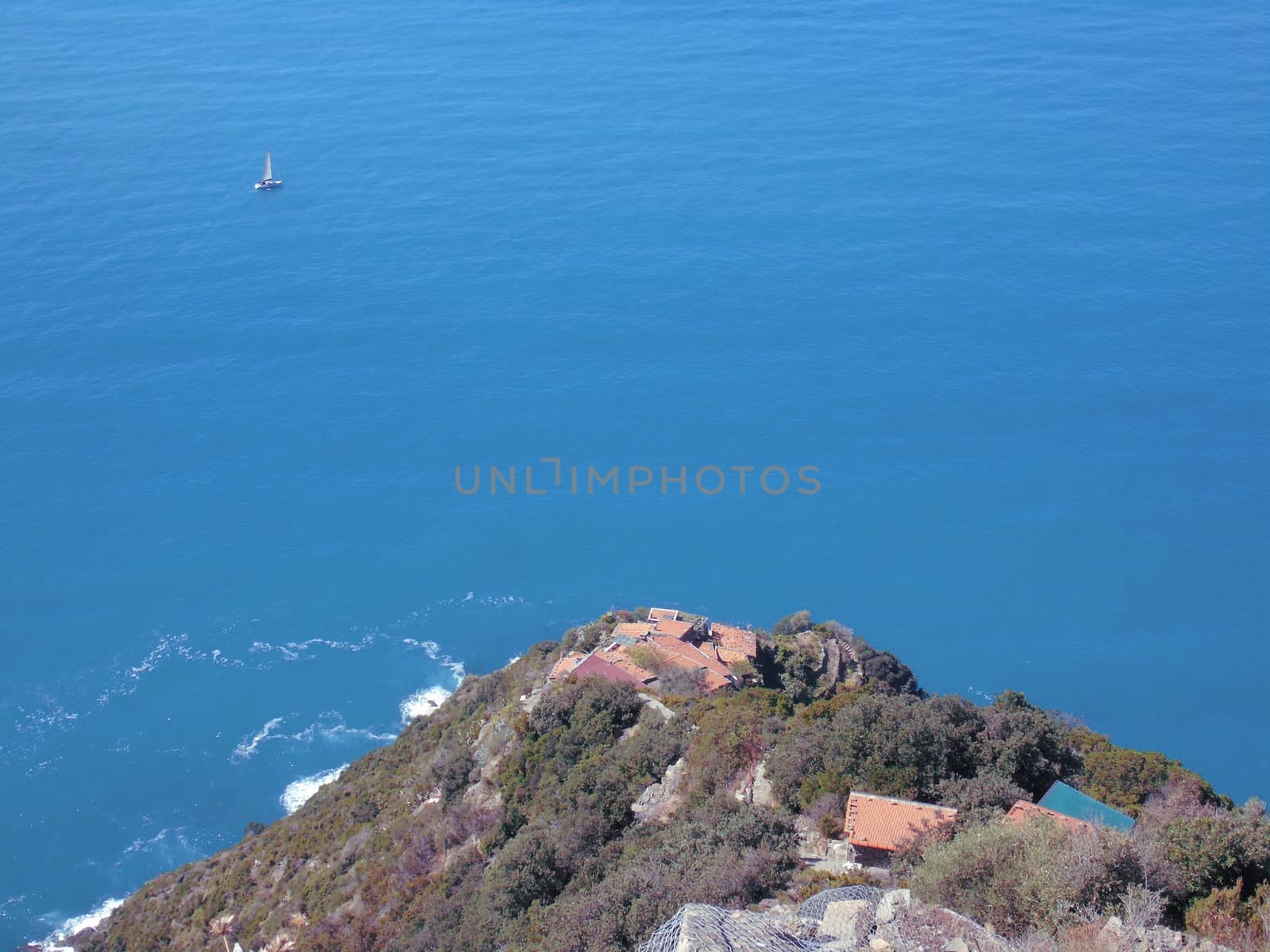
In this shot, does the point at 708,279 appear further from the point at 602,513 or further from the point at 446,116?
the point at 446,116

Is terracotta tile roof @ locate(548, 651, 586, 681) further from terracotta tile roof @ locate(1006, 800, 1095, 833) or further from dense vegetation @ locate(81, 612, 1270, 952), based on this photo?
terracotta tile roof @ locate(1006, 800, 1095, 833)

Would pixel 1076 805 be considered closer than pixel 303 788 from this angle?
Yes

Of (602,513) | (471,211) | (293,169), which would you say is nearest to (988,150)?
(471,211)

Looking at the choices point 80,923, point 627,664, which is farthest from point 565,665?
point 80,923

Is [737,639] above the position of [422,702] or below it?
above

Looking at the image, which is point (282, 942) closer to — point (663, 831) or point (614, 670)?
point (663, 831)

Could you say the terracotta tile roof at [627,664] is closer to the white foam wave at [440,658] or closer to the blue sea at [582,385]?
the white foam wave at [440,658]

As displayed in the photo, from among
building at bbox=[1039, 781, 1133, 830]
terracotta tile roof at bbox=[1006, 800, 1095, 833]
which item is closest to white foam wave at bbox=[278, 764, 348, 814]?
building at bbox=[1039, 781, 1133, 830]

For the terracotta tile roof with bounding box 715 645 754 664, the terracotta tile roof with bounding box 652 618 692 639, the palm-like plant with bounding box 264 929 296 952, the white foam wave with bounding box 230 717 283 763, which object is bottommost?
the palm-like plant with bounding box 264 929 296 952
